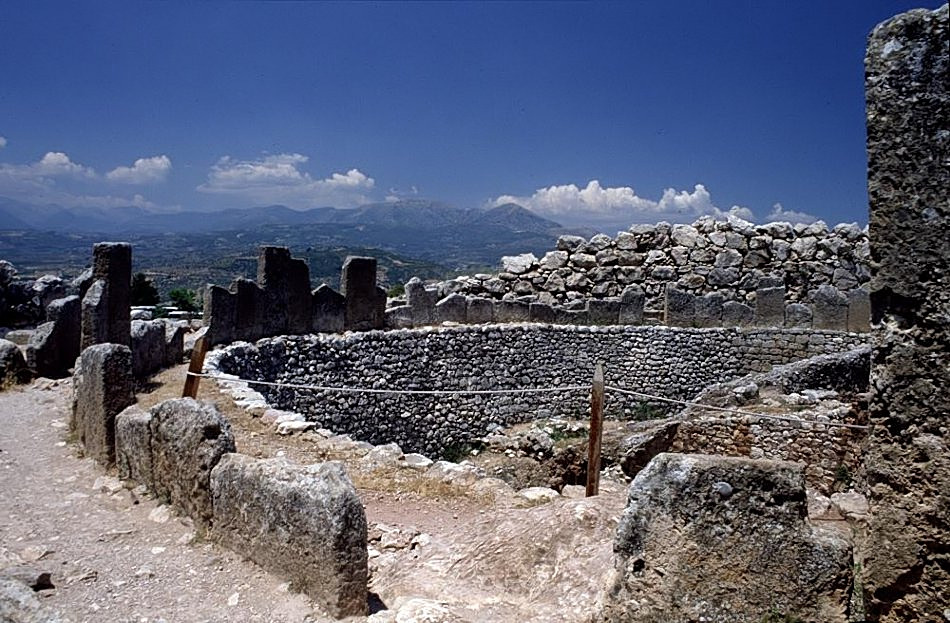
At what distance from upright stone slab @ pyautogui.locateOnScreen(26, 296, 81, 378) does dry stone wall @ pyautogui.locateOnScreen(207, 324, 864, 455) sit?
8.88ft

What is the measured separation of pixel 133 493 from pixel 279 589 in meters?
2.38

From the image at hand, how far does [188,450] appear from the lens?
520 cm

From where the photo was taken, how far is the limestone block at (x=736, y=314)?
15.6 metres

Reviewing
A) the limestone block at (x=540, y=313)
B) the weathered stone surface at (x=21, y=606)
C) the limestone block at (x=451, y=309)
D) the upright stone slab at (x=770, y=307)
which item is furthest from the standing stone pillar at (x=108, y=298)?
the upright stone slab at (x=770, y=307)

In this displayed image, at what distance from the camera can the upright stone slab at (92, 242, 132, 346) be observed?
33.2 feet

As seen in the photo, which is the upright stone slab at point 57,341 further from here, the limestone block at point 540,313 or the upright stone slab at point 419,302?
the limestone block at point 540,313

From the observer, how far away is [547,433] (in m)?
12.1

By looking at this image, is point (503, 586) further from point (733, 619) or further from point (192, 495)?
point (192, 495)

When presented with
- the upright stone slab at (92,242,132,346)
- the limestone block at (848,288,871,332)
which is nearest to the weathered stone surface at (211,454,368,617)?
the upright stone slab at (92,242,132,346)

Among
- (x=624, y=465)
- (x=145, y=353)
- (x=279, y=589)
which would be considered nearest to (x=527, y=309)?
(x=624, y=465)

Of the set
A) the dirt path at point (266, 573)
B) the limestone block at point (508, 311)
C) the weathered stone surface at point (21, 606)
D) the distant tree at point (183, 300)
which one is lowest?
the dirt path at point (266, 573)

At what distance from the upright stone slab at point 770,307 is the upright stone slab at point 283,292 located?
401 inches

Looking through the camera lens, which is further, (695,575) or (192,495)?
(192,495)

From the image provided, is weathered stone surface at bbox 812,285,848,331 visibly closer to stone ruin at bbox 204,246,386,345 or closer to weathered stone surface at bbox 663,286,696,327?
weathered stone surface at bbox 663,286,696,327
